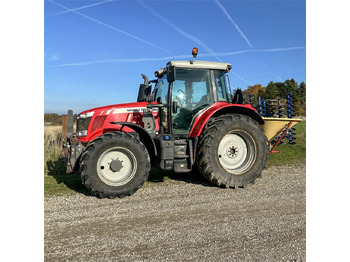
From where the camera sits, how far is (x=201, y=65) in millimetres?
6195

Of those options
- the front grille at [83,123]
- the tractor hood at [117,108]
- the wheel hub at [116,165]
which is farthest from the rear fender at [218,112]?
the front grille at [83,123]

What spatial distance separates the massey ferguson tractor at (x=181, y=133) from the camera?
532cm

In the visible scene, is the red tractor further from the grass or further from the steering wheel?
the grass

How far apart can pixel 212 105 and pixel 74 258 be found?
4.16 m

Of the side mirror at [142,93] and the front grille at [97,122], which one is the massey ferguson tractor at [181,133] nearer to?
the front grille at [97,122]

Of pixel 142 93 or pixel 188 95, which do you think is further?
pixel 142 93

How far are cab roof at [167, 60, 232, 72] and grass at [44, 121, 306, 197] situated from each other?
257cm

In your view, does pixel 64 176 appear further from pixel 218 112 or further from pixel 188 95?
pixel 218 112

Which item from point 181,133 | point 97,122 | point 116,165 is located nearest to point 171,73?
point 181,133

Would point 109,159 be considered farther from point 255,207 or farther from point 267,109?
point 267,109

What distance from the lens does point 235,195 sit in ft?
17.1

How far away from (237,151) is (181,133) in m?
1.31

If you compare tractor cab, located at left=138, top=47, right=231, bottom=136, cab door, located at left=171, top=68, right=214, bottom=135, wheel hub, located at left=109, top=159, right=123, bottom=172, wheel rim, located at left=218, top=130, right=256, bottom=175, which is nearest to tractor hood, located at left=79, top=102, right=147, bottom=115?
tractor cab, located at left=138, top=47, right=231, bottom=136

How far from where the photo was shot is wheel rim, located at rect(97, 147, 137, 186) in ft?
17.1
